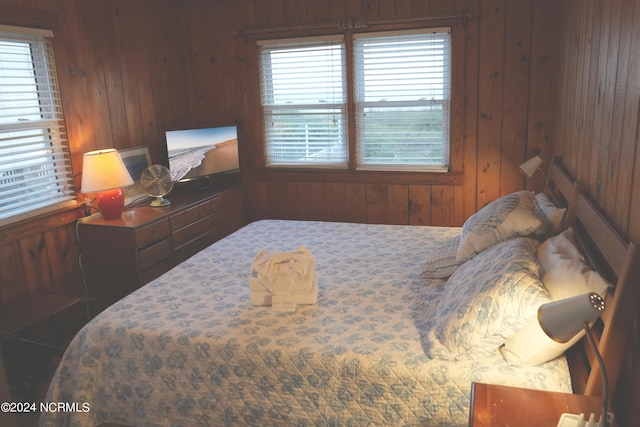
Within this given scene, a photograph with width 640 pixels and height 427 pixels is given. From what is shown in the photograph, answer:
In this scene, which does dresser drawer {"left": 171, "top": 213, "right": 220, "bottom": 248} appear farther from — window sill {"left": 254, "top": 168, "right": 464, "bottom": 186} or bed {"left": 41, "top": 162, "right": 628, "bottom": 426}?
bed {"left": 41, "top": 162, "right": 628, "bottom": 426}

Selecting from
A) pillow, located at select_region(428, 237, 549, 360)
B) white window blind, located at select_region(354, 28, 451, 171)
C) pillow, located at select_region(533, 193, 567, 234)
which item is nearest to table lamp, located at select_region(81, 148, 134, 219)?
white window blind, located at select_region(354, 28, 451, 171)

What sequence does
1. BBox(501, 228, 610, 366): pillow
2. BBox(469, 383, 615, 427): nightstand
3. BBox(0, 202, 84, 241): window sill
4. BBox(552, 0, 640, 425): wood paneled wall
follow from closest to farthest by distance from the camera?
BBox(469, 383, 615, 427): nightstand → BBox(552, 0, 640, 425): wood paneled wall → BBox(501, 228, 610, 366): pillow → BBox(0, 202, 84, 241): window sill

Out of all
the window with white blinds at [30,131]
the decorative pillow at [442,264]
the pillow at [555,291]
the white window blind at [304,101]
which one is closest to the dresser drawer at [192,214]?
the window with white blinds at [30,131]

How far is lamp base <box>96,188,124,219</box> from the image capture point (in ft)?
11.8

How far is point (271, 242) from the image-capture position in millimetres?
3365

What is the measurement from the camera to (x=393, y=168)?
4496 millimetres

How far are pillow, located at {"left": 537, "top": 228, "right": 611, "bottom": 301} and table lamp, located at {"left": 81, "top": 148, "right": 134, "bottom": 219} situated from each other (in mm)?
2669

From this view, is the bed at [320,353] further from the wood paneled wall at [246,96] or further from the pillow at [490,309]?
the wood paneled wall at [246,96]

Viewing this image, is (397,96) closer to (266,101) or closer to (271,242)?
(266,101)

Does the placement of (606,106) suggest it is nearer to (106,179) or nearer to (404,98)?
(404,98)

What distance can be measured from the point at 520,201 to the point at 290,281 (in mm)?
1155

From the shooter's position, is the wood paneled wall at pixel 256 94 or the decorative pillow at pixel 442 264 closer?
the decorative pillow at pixel 442 264

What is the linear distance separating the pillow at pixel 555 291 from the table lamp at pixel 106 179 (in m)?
2.69

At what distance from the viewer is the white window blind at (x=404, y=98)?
4.22 metres
